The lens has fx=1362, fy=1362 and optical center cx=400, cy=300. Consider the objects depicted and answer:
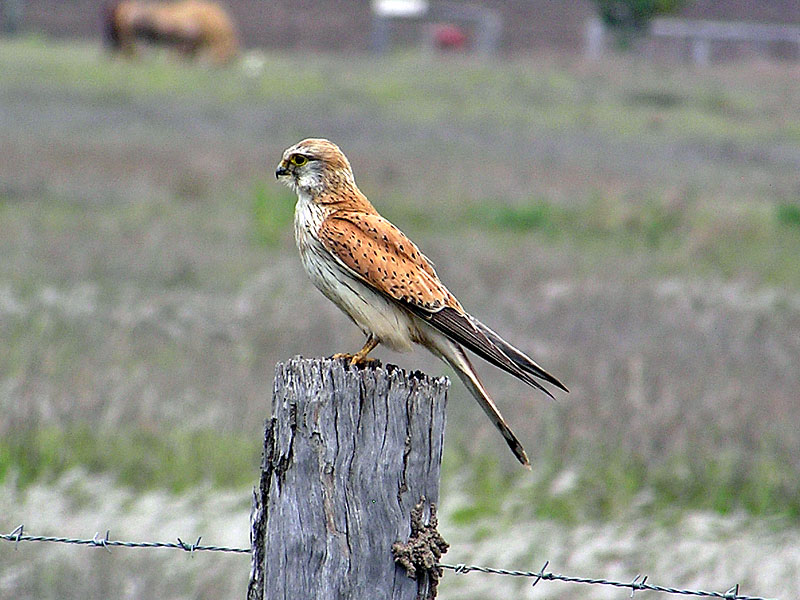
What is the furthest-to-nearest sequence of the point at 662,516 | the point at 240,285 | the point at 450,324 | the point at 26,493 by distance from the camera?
the point at 240,285
the point at 662,516
the point at 26,493
the point at 450,324

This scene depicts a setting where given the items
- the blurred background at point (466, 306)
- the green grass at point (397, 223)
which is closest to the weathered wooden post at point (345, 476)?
the blurred background at point (466, 306)

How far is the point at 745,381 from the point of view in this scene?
848 cm

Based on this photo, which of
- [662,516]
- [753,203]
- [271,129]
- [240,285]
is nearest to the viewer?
[662,516]

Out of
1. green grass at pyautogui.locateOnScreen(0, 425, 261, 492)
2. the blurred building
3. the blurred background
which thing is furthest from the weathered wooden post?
the blurred building

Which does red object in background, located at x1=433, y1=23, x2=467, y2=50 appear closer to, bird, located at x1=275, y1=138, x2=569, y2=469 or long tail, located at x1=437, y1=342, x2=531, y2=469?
bird, located at x1=275, y1=138, x2=569, y2=469

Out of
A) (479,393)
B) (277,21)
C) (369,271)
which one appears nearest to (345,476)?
(479,393)

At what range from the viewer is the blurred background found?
18.6ft

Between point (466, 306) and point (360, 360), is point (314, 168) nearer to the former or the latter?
point (360, 360)

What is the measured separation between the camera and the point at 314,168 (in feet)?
13.0

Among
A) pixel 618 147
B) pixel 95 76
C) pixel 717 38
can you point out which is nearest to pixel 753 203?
pixel 618 147

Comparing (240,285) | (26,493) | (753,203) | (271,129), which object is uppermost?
(271,129)

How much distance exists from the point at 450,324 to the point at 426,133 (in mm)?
21483

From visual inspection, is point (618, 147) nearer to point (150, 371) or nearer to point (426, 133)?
point (426, 133)

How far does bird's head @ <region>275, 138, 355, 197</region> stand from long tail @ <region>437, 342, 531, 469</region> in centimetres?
58
